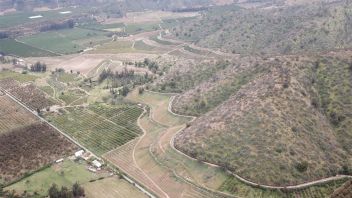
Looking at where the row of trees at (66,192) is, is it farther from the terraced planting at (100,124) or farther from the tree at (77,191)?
the terraced planting at (100,124)

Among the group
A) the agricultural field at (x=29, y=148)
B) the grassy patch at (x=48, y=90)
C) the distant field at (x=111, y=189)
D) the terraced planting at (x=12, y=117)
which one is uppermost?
the distant field at (x=111, y=189)

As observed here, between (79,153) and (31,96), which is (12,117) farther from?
(79,153)

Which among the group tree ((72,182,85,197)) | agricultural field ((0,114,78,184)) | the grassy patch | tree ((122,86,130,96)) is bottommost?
the grassy patch

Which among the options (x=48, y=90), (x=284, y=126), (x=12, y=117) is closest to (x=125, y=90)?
(x=48, y=90)

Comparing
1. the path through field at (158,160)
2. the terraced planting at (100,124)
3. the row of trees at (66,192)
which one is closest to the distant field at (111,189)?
the row of trees at (66,192)

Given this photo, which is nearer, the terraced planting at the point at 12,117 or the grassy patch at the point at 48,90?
the terraced planting at the point at 12,117

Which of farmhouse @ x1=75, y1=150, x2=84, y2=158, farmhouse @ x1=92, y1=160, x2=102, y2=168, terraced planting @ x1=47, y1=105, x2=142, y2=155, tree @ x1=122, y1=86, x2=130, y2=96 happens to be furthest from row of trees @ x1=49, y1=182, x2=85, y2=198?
tree @ x1=122, y1=86, x2=130, y2=96

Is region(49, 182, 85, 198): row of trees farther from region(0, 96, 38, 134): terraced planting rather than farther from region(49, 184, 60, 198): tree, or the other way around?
region(0, 96, 38, 134): terraced planting
